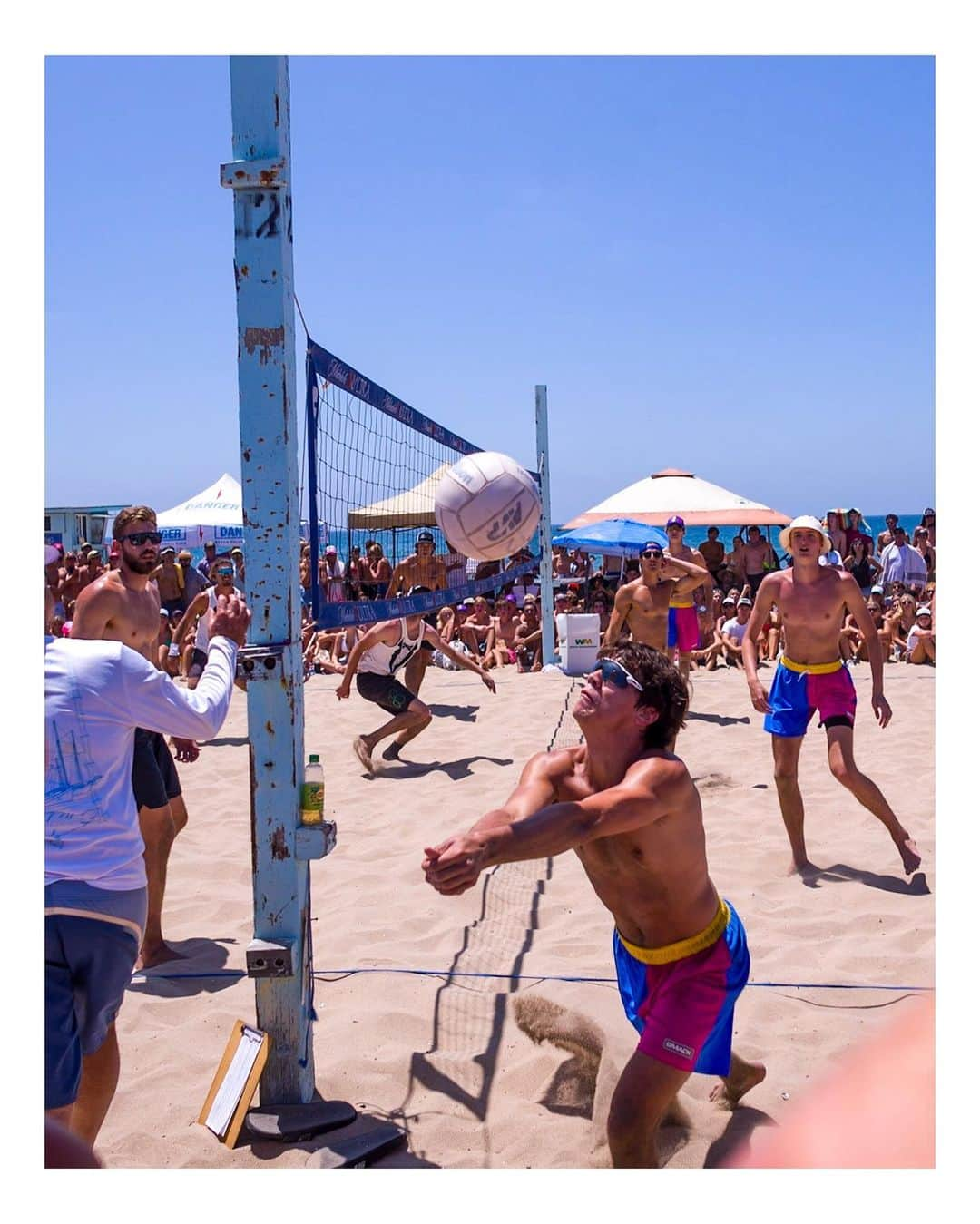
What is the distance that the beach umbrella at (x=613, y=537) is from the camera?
16.2 meters

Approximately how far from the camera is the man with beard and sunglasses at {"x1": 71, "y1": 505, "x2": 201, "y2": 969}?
143 inches

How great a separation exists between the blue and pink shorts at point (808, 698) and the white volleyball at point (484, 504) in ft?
4.88

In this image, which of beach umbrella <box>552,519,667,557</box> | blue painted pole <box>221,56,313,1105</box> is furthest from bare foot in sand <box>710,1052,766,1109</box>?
beach umbrella <box>552,519,667,557</box>

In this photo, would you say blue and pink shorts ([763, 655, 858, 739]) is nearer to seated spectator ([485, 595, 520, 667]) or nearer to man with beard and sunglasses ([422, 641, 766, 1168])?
man with beard and sunglasses ([422, 641, 766, 1168])

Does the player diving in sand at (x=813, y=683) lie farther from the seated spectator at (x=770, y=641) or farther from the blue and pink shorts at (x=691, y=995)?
the seated spectator at (x=770, y=641)

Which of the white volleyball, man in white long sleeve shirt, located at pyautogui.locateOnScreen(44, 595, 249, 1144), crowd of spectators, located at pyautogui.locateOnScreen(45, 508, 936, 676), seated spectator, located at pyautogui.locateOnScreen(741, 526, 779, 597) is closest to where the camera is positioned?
man in white long sleeve shirt, located at pyautogui.locateOnScreen(44, 595, 249, 1144)

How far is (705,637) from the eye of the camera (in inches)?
463

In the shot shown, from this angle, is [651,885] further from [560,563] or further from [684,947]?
[560,563]

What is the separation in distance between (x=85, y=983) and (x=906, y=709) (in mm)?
7113

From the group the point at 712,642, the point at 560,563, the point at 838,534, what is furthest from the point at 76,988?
the point at 560,563

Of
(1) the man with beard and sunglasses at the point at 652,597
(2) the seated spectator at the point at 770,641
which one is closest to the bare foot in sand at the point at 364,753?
(1) the man with beard and sunglasses at the point at 652,597

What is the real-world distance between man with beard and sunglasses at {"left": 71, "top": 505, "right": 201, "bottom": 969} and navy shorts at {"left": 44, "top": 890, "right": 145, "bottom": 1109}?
1367mm

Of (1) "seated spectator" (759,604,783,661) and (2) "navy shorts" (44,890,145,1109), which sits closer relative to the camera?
(2) "navy shorts" (44,890,145,1109)
